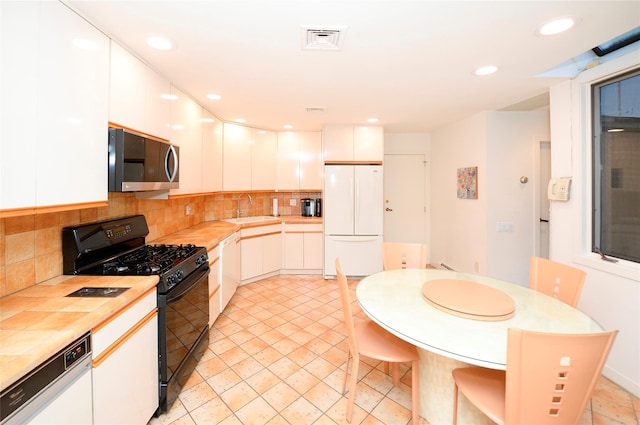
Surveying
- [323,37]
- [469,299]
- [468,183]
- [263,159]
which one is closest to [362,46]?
[323,37]

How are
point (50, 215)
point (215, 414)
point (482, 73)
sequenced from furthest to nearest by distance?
1. point (482, 73)
2. point (215, 414)
3. point (50, 215)

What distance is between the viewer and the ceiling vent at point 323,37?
1.63 metres

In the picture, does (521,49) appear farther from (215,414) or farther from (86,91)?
(215,414)

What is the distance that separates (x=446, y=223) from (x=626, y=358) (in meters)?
2.56

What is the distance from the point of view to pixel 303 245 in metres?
4.36

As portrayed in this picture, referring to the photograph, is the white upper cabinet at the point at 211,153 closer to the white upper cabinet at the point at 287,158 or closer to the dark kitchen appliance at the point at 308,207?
the white upper cabinet at the point at 287,158

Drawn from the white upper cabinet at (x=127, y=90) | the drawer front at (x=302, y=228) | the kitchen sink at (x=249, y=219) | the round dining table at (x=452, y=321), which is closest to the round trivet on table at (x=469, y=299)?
the round dining table at (x=452, y=321)

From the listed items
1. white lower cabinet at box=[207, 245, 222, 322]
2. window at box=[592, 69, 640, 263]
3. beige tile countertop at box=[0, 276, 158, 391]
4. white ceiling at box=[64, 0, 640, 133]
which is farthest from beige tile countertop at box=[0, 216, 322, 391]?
window at box=[592, 69, 640, 263]

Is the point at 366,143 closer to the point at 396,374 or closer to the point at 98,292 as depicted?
the point at 396,374

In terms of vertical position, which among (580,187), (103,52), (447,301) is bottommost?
(447,301)

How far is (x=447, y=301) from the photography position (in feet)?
5.01

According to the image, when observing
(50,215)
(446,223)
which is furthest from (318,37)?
(446,223)

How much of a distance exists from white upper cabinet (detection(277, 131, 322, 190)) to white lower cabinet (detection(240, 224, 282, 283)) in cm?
81

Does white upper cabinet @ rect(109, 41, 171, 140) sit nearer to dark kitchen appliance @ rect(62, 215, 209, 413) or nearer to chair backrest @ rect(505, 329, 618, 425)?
dark kitchen appliance @ rect(62, 215, 209, 413)
